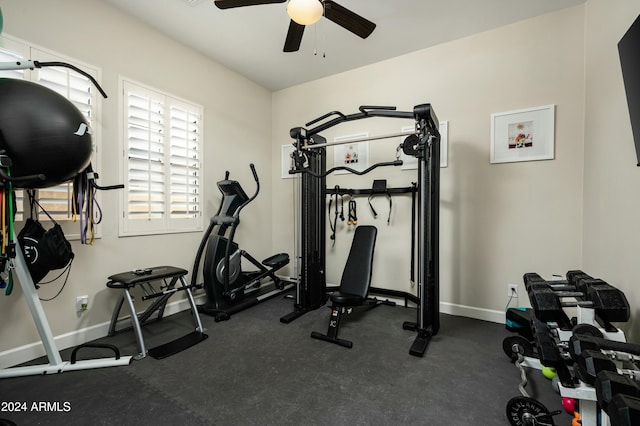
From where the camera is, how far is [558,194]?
2.67 metres

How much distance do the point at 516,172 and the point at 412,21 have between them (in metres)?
1.85

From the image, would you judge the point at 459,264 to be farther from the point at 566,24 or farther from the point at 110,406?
the point at 110,406

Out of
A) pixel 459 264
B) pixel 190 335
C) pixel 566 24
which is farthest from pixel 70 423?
pixel 566 24

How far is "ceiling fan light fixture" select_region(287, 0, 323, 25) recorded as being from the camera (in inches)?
68.4

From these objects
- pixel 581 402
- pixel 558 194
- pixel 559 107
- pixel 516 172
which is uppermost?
pixel 559 107

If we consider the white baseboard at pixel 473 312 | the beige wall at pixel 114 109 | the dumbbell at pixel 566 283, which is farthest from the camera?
the white baseboard at pixel 473 312

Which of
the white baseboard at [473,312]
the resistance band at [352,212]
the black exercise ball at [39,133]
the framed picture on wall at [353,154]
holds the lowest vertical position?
the white baseboard at [473,312]

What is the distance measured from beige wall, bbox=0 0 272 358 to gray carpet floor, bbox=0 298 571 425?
496 mm

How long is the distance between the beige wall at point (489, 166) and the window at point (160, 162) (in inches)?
82.0

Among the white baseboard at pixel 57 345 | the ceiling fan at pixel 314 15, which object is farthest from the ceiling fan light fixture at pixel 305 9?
the white baseboard at pixel 57 345

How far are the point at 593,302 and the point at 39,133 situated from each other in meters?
3.13

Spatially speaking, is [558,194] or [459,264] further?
[459,264]

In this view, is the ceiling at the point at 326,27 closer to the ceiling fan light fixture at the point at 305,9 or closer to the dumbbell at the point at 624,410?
the ceiling fan light fixture at the point at 305,9

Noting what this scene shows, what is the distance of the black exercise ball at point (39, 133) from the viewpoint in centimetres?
154
